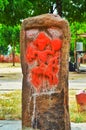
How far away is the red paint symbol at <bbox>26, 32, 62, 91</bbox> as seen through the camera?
790cm

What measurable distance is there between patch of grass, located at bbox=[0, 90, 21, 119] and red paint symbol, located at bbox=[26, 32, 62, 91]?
2.80 metres

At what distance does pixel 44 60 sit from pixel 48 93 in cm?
51

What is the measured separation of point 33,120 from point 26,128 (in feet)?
0.70

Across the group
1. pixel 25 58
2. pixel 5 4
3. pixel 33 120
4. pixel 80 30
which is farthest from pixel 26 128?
pixel 80 30

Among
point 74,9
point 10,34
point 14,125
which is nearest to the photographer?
point 14,125

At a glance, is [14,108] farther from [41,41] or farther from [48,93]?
[41,41]

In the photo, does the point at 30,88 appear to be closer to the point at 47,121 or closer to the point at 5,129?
the point at 47,121

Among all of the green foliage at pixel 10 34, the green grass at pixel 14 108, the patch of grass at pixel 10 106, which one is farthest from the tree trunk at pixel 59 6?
the green grass at pixel 14 108

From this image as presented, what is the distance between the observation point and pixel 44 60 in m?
7.93

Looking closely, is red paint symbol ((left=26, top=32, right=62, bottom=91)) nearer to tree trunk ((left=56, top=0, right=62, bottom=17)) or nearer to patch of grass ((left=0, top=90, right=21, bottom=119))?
patch of grass ((left=0, top=90, right=21, bottom=119))

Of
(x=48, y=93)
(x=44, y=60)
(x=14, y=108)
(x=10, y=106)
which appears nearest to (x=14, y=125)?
(x=48, y=93)

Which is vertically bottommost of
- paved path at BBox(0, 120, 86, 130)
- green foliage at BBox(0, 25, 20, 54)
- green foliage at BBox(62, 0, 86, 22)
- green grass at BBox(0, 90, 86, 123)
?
paved path at BBox(0, 120, 86, 130)

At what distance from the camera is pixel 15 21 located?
91.5ft

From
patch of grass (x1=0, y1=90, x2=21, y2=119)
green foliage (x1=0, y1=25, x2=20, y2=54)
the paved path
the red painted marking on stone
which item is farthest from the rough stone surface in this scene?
green foliage (x1=0, y1=25, x2=20, y2=54)
